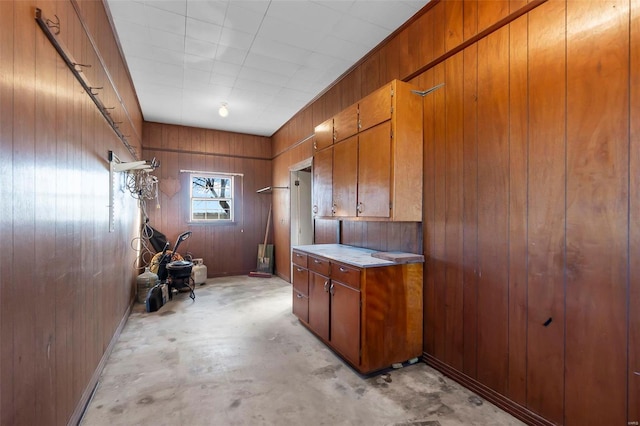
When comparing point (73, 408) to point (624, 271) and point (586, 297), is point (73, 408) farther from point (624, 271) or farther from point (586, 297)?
point (624, 271)

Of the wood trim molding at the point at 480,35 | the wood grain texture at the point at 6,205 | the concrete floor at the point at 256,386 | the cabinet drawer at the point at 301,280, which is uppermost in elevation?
the wood trim molding at the point at 480,35

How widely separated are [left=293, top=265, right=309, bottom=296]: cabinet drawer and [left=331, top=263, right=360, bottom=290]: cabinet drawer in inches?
24.4

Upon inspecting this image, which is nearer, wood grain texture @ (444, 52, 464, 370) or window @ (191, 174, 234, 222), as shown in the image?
wood grain texture @ (444, 52, 464, 370)

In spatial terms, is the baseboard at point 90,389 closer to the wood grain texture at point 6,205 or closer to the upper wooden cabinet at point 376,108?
the wood grain texture at point 6,205

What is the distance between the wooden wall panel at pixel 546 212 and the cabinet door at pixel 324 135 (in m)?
2.00

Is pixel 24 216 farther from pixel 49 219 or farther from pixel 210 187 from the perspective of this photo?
pixel 210 187

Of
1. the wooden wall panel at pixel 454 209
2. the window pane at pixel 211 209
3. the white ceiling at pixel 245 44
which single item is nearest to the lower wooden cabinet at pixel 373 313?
the wooden wall panel at pixel 454 209

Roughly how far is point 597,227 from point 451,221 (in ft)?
2.95

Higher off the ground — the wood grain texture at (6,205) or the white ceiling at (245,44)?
the white ceiling at (245,44)

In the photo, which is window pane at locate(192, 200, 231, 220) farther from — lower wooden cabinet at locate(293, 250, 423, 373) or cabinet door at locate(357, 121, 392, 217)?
cabinet door at locate(357, 121, 392, 217)

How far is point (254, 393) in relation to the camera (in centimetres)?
213

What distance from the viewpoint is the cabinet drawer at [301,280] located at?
10.7ft

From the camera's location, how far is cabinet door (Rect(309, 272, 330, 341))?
9.31ft

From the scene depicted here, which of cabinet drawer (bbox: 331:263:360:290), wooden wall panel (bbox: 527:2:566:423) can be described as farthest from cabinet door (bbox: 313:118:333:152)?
wooden wall panel (bbox: 527:2:566:423)
